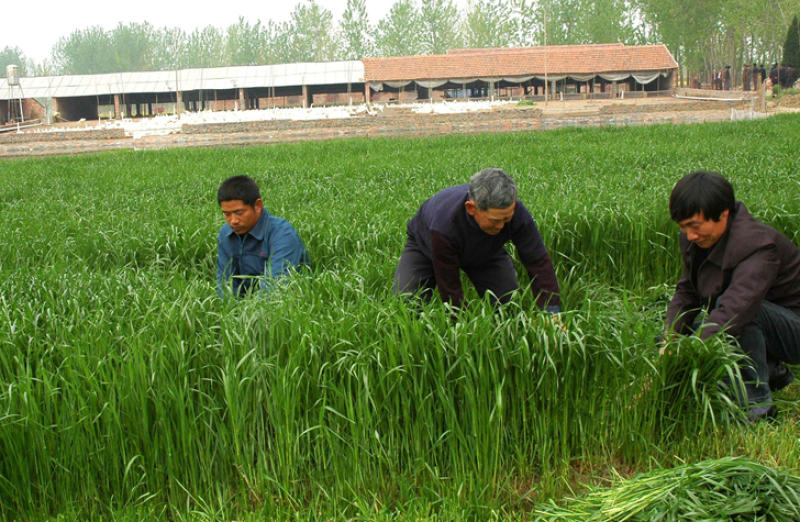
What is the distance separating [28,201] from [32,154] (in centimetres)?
1814

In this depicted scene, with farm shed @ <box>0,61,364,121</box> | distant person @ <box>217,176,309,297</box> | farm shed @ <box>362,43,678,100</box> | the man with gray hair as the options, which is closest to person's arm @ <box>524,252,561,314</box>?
the man with gray hair

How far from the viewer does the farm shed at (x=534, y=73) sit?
139ft

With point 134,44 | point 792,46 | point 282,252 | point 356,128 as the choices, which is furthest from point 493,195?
point 134,44

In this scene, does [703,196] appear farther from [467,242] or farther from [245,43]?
[245,43]

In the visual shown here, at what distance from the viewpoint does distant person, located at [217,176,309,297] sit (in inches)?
157

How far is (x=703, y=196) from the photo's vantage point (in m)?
2.86

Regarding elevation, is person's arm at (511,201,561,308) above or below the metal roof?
below

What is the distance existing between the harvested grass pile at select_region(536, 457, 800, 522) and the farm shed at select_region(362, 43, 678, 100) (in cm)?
4139

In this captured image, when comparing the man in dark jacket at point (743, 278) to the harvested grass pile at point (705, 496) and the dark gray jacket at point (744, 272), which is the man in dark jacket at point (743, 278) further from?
the harvested grass pile at point (705, 496)

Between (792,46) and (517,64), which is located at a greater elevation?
(517,64)

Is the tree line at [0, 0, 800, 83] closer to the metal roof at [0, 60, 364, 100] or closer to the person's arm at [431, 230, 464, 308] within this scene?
the metal roof at [0, 60, 364, 100]

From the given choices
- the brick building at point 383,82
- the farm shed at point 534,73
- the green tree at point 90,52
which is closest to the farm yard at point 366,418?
the brick building at point 383,82

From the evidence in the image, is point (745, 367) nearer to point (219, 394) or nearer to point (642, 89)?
point (219, 394)

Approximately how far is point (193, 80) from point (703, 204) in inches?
1875
